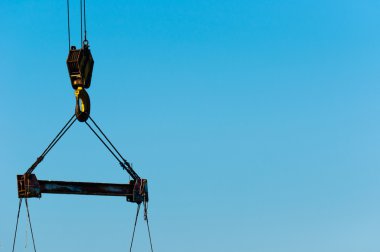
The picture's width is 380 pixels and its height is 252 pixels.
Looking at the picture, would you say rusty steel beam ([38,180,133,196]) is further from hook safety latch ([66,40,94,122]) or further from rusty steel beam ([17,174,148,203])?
hook safety latch ([66,40,94,122])

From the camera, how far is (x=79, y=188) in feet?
150

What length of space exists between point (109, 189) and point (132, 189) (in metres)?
0.92

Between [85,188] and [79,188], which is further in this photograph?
[85,188]

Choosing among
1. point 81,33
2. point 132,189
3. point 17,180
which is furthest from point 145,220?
point 81,33

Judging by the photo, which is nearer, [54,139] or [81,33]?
[54,139]

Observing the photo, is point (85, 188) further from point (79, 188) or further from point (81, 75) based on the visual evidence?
point (81, 75)

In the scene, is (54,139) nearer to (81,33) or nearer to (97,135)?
(97,135)

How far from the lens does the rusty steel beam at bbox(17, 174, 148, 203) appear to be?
146 ft

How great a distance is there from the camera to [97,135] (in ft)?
145

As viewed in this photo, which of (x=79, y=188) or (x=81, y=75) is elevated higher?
(x=81, y=75)

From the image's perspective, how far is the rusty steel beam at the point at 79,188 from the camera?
44500 mm

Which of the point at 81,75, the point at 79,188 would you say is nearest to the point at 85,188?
the point at 79,188

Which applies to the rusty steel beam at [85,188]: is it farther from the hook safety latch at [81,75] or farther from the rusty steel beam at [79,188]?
the hook safety latch at [81,75]

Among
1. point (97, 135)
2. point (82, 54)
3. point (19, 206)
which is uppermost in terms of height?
point (82, 54)
